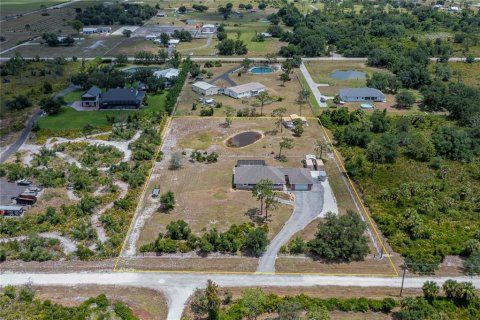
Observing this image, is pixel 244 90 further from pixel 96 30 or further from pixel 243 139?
pixel 96 30

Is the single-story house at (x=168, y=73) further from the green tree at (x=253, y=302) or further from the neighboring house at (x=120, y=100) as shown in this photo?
the green tree at (x=253, y=302)

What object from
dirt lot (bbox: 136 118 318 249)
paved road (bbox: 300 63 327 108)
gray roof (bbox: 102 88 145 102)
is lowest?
paved road (bbox: 300 63 327 108)

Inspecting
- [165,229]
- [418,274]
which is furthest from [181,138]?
[418,274]

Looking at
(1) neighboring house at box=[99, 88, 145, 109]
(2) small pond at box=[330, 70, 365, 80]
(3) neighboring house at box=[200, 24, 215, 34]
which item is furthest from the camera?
(3) neighboring house at box=[200, 24, 215, 34]

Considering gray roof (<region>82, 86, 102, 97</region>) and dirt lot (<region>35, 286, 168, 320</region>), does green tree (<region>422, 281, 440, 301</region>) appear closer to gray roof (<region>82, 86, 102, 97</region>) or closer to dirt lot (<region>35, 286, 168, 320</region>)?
dirt lot (<region>35, 286, 168, 320</region>)

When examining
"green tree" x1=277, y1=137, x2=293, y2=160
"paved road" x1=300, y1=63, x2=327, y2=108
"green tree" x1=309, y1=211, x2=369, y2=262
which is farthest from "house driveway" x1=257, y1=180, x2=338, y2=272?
"paved road" x1=300, y1=63, x2=327, y2=108

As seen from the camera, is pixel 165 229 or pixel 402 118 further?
pixel 402 118

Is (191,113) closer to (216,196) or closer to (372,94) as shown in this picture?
(216,196)
